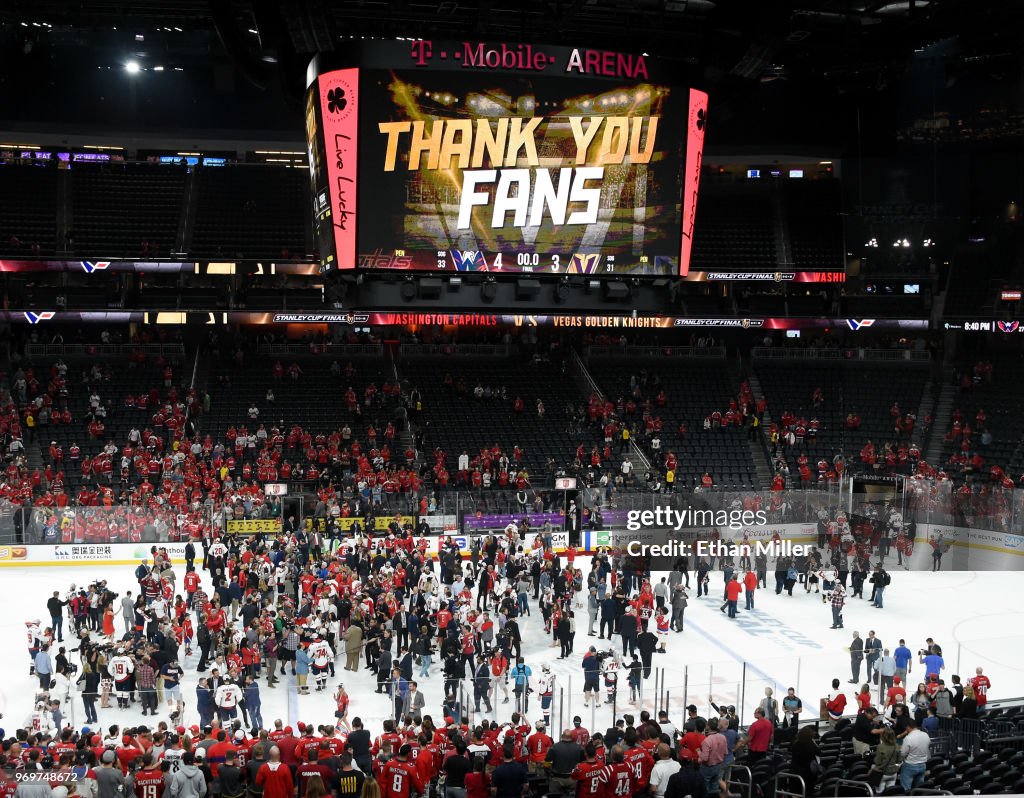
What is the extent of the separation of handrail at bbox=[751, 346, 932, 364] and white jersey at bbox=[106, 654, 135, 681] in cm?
2966

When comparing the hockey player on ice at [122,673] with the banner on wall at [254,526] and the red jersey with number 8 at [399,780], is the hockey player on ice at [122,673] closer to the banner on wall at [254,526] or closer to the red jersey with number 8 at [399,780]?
the red jersey with number 8 at [399,780]

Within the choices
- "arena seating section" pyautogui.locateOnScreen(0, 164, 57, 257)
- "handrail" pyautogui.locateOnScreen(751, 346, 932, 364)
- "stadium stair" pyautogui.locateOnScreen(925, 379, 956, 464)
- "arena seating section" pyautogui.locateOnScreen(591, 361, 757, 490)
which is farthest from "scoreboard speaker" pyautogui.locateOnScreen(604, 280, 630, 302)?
"arena seating section" pyautogui.locateOnScreen(0, 164, 57, 257)

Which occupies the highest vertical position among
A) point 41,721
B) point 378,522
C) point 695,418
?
point 695,418

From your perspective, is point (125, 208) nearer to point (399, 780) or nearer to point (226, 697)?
point (226, 697)

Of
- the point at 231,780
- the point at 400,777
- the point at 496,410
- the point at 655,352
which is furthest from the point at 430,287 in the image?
the point at 655,352

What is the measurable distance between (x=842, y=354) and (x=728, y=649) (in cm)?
2310

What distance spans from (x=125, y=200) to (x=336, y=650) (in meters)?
25.2

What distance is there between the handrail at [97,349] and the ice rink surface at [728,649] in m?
11.6

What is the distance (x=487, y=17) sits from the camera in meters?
29.8

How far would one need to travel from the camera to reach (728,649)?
21375mm

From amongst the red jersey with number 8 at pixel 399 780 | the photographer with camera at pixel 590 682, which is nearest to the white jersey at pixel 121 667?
the photographer with camera at pixel 590 682

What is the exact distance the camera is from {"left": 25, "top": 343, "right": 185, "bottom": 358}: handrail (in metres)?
37.2

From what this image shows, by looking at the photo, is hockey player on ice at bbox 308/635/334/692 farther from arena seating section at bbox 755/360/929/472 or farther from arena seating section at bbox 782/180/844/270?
arena seating section at bbox 782/180/844/270

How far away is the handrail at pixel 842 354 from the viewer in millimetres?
41500
